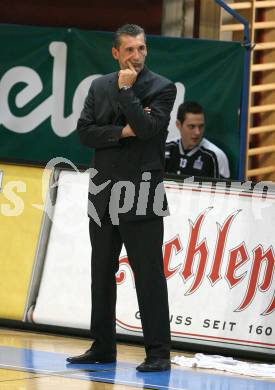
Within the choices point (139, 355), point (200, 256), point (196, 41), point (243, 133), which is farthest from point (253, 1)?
point (139, 355)

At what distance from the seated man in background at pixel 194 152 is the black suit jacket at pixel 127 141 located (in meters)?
3.54

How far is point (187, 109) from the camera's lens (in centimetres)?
1085

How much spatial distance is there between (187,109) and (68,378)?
15.5 feet

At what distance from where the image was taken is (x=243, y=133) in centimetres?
1073

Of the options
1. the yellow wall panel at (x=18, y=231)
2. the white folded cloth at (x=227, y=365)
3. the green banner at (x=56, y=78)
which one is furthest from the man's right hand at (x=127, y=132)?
the green banner at (x=56, y=78)

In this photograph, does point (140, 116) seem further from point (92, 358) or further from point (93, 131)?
point (92, 358)

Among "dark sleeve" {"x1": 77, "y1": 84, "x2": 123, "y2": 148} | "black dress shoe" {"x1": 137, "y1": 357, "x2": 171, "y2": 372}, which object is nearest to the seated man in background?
"dark sleeve" {"x1": 77, "y1": 84, "x2": 123, "y2": 148}

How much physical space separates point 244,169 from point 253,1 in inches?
93.5

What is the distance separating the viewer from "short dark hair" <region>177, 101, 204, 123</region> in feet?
35.6

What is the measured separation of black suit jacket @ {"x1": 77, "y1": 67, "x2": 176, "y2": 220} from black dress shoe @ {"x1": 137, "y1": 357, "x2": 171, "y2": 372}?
0.97 m

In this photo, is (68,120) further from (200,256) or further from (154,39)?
(200,256)

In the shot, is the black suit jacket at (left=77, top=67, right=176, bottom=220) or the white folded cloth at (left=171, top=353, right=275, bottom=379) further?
the white folded cloth at (left=171, top=353, right=275, bottom=379)

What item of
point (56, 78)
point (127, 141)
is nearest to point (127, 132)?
point (127, 141)

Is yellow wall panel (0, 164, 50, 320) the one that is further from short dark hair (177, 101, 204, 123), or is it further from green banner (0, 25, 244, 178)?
green banner (0, 25, 244, 178)
